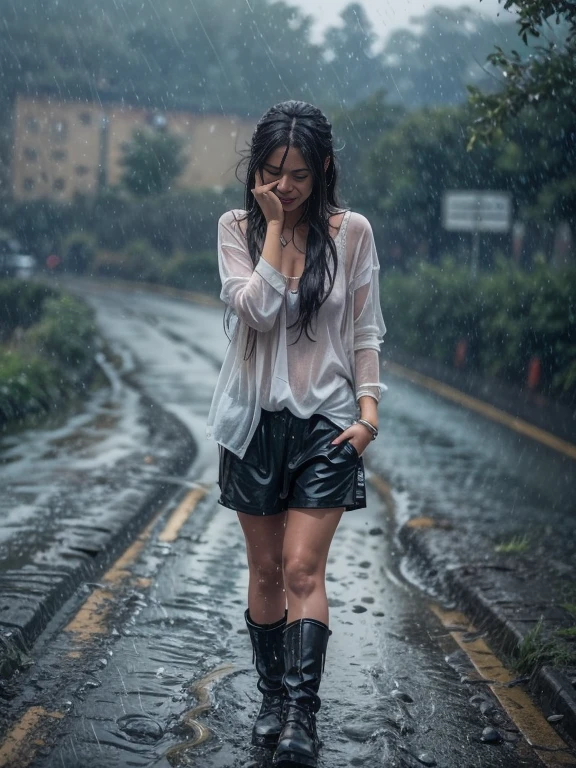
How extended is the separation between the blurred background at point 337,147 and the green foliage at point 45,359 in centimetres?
13

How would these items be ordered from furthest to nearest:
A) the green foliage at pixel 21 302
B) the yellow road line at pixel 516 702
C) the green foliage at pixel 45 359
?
the green foliage at pixel 21 302, the green foliage at pixel 45 359, the yellow road line at pixel 516 702

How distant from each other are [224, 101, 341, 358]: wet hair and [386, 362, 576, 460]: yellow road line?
8.50 m

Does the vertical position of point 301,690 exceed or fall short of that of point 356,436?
it falls short

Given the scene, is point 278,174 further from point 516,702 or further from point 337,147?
point 337,147

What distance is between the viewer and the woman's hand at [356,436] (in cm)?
385

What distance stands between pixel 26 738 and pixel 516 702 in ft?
6.42

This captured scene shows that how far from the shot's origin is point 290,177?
3.82m

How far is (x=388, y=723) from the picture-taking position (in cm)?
441

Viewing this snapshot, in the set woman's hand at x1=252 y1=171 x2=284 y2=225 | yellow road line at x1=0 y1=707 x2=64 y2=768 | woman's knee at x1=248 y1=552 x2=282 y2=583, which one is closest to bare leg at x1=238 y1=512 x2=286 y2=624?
woman's knee at x1=248 y1=552 x2=282 y2=583

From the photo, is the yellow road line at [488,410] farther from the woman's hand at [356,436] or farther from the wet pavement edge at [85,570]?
the woman's hand at [356,436]

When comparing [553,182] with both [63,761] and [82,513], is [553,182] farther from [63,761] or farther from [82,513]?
[63,761]

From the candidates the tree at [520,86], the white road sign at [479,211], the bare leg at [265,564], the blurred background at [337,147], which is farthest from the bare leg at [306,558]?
the white road sign at [479,211]

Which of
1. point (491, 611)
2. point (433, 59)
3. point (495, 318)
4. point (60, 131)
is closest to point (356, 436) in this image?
point (491, 611)

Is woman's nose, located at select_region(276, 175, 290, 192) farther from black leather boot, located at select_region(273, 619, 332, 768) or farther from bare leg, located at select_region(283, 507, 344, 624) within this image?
black leather boot, located at select_region(273, 619, 332, 768)
